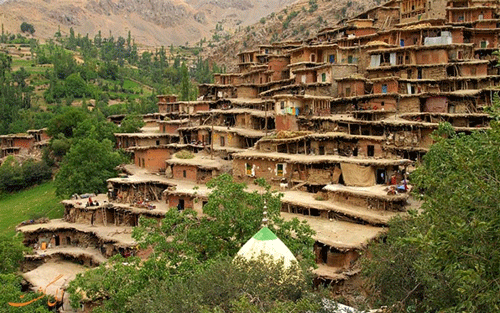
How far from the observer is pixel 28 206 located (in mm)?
45562

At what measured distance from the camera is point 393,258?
16.6 metres

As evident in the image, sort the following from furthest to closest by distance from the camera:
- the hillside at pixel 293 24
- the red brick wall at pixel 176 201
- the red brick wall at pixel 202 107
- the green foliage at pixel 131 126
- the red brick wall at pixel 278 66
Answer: the hillside at pixel 293 24, the green foliage at pixel 131 126, the red brick wall at pixel 202 107, the red brick wall at pixel 278 66, the red brick wall at pixel 176 201

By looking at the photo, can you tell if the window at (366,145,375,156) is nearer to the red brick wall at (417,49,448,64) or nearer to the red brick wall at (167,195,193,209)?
the red brick wall at (417,49,448,64)

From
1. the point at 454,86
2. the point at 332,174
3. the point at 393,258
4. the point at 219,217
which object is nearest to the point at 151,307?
the point at 219,217

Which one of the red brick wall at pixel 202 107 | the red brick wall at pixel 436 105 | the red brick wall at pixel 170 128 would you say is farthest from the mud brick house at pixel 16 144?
the red brick wall at pixel 436 105

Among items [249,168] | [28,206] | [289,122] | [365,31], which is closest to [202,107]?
[289,122]

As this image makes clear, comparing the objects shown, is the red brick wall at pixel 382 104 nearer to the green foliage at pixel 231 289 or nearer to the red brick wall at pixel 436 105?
the red brick wall at pixel 436 105

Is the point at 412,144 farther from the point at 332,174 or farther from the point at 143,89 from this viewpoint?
the point at 143,89

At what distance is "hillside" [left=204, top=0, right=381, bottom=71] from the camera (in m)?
90.6

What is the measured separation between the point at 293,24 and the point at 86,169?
227 ft

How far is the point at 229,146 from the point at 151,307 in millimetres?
26087

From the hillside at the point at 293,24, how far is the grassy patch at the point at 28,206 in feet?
165

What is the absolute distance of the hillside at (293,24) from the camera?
90625 mm

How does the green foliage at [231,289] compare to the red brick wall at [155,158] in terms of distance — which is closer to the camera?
the green foliage at [231,289]
